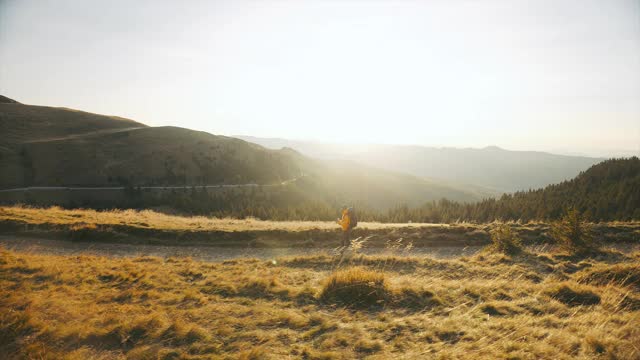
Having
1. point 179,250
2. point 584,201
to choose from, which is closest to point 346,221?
point 179,250

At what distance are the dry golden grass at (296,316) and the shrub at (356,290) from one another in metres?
0.05

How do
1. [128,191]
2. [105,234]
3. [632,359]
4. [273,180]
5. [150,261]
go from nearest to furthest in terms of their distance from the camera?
1. [632,359]
2. [150,261]
3. [105,234]
4. [128,191]
5. [273,180]

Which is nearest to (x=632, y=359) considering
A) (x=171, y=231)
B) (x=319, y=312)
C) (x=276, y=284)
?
(x=319, y=312)

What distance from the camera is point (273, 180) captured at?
316ft

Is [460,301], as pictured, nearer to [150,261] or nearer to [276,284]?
[276,284]

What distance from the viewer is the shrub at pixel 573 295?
7.45 metres

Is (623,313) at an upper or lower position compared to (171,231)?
upper

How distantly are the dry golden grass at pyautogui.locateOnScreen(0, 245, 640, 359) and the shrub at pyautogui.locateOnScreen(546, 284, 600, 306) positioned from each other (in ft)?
0.13

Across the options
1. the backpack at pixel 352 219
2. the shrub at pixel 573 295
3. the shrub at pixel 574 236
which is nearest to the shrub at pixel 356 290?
the shrub at pixel 573 295

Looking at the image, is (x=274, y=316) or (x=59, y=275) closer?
(x=274, y=316)

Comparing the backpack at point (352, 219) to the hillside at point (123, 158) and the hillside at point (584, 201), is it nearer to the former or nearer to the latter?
the hillside at point (584, 201)

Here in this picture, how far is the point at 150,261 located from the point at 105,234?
6741 millimetres

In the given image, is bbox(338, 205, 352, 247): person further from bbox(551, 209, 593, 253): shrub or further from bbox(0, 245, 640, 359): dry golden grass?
bbox(551, 209, 593, 253): shrub

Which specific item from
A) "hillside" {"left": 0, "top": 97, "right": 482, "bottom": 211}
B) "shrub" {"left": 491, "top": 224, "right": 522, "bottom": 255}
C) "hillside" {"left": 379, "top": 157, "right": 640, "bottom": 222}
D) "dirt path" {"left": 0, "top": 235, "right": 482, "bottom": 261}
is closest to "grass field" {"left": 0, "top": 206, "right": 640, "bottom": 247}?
"dirt path" {"left": 0, "top": 235, "right": 482, "bottom": 261}
